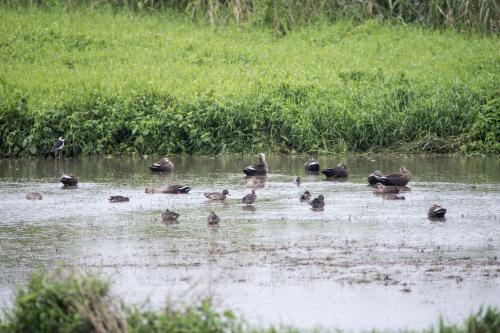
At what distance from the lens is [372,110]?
21.5 meters

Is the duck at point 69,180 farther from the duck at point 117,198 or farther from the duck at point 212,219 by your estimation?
the duck at point 212,219

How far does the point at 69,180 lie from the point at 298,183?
3.90m

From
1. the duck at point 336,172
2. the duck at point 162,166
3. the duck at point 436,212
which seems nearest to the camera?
the duck at point 436,212

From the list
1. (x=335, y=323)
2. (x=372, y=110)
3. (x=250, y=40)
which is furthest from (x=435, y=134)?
(x=335, y=323)

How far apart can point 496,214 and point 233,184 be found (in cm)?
498

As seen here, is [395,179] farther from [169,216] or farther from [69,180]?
[69,180]

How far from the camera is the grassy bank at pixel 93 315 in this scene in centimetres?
816

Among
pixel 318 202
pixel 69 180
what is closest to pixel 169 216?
pixel 318 202

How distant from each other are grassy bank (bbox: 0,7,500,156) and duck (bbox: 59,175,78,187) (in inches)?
144

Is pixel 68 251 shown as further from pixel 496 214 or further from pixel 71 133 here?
pixel 71 133

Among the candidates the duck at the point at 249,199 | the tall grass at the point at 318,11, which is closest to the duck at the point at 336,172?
the duck at the point at 249,199

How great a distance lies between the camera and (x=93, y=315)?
26.9 ft

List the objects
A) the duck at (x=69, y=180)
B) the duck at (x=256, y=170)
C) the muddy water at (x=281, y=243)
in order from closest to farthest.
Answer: the muddy water at (x=281, y=243)
the duck at (x=69, y=180)
the duck at (x=256, y=170)

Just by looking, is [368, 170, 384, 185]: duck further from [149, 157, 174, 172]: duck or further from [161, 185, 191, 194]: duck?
[149, 157, 174, 172]: duck
